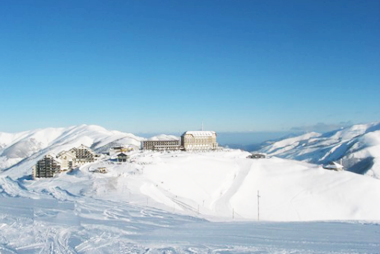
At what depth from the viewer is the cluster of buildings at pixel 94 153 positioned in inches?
2689

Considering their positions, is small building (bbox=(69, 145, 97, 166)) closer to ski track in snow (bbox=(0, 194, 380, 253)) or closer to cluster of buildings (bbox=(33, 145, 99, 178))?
cluster of buildings (bbox=(33, 145, 99, 178))

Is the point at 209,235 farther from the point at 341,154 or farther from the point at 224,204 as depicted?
the point at 341,154

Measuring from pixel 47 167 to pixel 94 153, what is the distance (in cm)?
1563

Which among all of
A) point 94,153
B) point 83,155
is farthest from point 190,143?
point 83,155

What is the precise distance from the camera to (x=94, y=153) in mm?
83000

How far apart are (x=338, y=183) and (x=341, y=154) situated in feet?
324

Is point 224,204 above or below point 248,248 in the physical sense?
below

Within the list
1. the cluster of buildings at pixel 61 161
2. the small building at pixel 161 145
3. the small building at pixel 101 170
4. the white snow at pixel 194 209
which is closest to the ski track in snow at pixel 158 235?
the white snow at pixel 194 209

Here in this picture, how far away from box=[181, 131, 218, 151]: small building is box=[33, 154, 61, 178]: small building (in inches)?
1448

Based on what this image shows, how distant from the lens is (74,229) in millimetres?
24516

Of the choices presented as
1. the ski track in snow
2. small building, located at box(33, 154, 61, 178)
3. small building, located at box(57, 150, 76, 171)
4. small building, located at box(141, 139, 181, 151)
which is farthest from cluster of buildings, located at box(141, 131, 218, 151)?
the ski track in snow

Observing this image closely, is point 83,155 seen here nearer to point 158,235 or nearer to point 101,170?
point 101,170

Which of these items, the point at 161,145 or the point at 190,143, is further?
the point at 161,145

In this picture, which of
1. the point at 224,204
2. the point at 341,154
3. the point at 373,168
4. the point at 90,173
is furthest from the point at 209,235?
the point at 341,154
